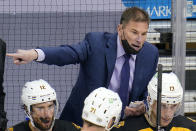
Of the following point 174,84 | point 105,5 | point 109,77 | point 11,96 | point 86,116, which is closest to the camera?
point 86,116

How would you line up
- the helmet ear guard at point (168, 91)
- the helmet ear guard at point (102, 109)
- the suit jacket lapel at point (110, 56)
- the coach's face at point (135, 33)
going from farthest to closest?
the suit jacket lapel at point (110, 56) < the coach's face at point (135, 33) < the helmet ear guard at point (168, 91) < the helmet ear guard at point (102, 109)

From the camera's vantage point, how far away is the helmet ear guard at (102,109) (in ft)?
7.34

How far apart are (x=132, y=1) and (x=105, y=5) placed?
0.86 ft

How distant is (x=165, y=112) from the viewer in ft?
7.99

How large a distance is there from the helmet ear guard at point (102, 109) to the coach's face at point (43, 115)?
0.34 meters

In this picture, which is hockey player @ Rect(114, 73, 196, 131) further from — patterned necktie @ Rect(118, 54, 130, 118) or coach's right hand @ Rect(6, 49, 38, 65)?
coach's right hand @ Rect(6, 49, 38, 65)

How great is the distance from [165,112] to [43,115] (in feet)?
2.34

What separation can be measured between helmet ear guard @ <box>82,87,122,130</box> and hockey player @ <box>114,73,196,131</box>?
0.26 m

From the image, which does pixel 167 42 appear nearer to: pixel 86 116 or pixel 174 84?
pixel 174 84

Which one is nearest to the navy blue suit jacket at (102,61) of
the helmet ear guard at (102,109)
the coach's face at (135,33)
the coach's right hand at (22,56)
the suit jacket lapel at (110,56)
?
the suit jacket lapel at (110,56)

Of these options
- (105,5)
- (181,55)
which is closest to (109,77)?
(181,55)

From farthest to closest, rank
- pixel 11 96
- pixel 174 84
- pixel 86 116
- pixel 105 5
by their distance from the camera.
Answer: pixel 11 96
pixel 105 5
pixel 174 84
pixel 86 116

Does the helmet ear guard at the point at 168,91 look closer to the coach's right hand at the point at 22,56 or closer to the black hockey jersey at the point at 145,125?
the black hockey jersey at the point at 145,125

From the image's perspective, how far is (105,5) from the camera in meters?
3.90
